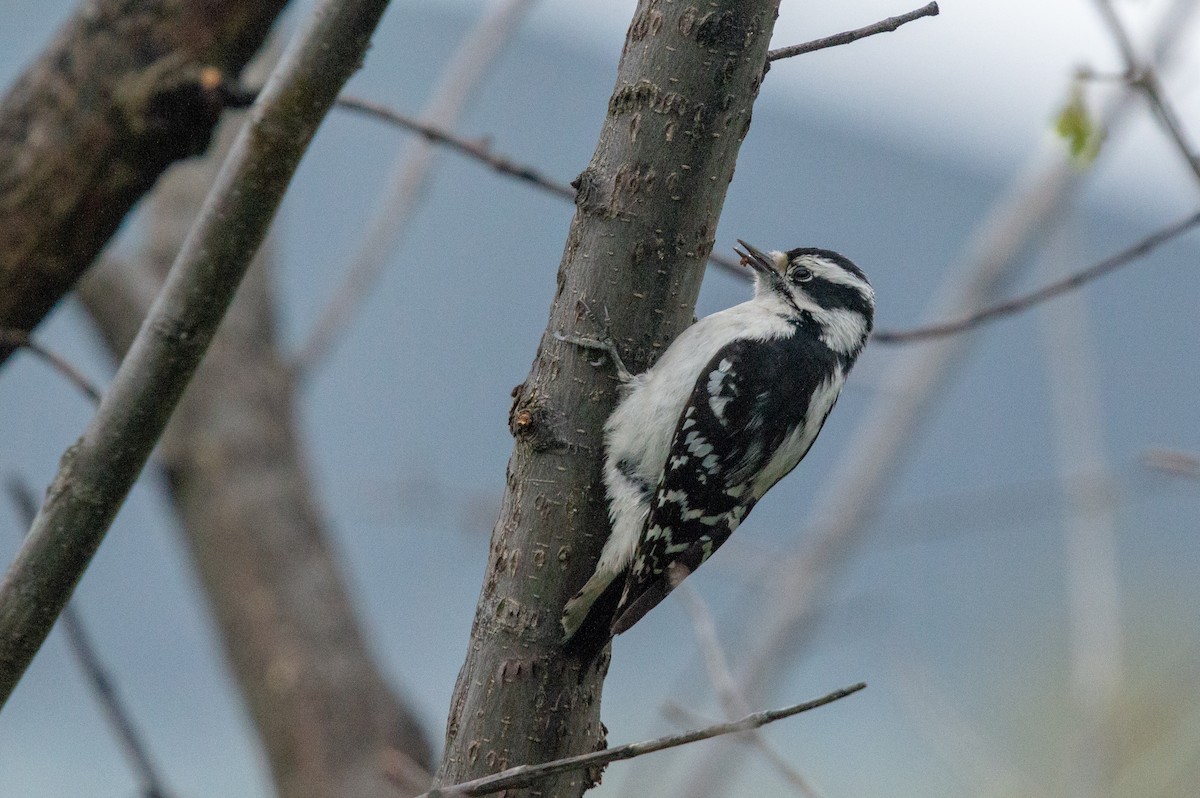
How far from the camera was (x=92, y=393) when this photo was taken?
2.45 meters

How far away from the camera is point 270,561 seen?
4.86 metres

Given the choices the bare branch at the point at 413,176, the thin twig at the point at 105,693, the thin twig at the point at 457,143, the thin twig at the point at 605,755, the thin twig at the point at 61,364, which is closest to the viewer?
the thin twig at the point at 605,755

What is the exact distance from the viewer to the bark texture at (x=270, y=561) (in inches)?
182

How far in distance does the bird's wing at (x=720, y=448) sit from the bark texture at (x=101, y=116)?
1536 mm

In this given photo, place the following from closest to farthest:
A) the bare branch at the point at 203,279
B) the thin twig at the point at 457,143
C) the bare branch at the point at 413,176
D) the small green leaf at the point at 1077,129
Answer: the bare branch at the point at 203,279 < the small green leaf at the point at 1077,129 < the thin twig at the point at 457,143 < the bare branch at the point at 413,176

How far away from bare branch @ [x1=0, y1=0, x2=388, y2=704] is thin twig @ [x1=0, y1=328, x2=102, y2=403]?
27 centimetres

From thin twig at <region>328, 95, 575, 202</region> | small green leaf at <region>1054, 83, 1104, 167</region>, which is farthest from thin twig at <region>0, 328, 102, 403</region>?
small green leaf at <region>1054, 83, 1104, 167</region>

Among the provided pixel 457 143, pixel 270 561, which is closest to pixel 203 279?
pixel 457 143

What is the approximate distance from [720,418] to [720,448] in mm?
85

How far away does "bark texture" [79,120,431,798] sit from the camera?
4621 mm

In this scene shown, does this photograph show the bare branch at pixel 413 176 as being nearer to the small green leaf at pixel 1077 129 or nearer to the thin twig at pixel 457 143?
the thin twig at pixel 457 143

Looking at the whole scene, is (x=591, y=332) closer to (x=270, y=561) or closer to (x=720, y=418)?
(x=720, y=418)

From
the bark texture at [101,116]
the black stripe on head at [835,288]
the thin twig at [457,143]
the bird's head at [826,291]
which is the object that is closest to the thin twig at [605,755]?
the thin twig at [457,143]

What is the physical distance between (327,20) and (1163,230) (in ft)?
6.13
